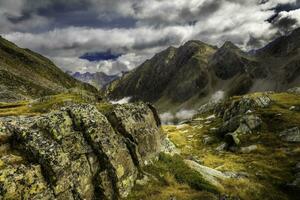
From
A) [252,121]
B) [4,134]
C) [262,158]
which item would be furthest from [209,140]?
[4,134]

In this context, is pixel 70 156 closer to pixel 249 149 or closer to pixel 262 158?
pixel 262 158

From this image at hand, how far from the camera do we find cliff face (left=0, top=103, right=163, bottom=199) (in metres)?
26.3

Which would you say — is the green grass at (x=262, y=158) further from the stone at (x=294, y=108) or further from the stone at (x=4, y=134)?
the stone at (x=4, y=134)

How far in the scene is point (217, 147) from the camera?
3462 inches

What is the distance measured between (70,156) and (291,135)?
6770 centimetres

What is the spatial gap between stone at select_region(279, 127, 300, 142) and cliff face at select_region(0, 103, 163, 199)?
53.2 meters

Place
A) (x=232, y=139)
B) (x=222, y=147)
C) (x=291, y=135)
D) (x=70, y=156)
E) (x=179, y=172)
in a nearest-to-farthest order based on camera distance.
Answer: (x=70, y=156), (x=179, y=172), (x=291, y=135), (x=222, y=147), (x=232, y=139)

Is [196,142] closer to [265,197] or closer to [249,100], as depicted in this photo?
[249,100]

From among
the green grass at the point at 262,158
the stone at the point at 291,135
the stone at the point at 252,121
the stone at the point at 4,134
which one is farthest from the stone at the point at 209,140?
the stone at the point at 4,134

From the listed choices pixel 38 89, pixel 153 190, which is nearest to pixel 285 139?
pixel 153 190

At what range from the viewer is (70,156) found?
30484mm

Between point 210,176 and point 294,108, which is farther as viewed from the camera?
point 294,108

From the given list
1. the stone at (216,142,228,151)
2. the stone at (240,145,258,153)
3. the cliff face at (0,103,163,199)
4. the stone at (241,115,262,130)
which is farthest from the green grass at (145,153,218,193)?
the stone at (241,115,262,130)

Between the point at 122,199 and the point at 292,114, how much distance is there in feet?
275
